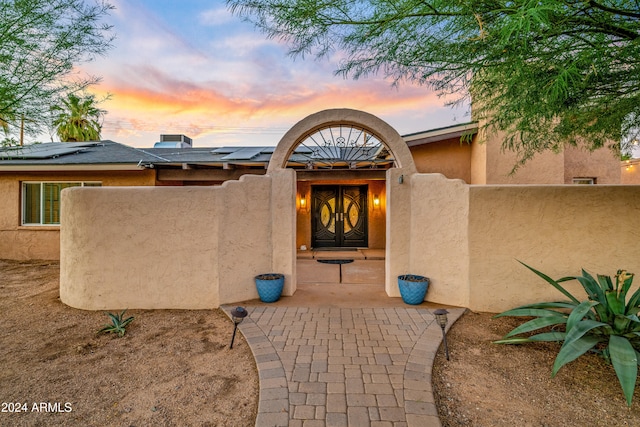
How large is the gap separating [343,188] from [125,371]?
361 inches

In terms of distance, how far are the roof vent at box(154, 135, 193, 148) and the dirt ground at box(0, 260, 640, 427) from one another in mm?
11248

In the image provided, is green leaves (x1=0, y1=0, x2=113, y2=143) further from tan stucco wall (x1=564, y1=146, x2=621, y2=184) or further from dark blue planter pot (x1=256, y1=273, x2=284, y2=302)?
tan stucco wall (x1=564, y1=146, x2=621, y2=184)

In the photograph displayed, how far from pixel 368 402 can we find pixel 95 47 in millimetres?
7269

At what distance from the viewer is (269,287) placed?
5273 millimetres

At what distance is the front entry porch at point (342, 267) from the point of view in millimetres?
6965

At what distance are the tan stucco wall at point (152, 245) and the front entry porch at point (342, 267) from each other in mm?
2371

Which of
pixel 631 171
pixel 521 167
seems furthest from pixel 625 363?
pixel 631 171

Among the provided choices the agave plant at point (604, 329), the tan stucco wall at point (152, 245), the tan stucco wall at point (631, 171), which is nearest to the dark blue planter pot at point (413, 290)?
the agave plant at point (604, 329)

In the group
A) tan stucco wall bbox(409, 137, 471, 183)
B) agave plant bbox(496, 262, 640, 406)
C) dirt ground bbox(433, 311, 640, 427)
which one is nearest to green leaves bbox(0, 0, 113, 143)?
dirt ground bbox(433, 311, 640, 427)

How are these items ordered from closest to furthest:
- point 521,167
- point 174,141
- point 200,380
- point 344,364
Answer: point 200,380
point 344,364
point 521,167
point 174,141

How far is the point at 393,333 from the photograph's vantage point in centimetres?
409

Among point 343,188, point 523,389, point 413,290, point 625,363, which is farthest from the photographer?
point 343,188

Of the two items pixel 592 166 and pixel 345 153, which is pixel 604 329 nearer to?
pixel 345 153

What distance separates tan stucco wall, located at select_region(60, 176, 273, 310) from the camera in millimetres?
5145
